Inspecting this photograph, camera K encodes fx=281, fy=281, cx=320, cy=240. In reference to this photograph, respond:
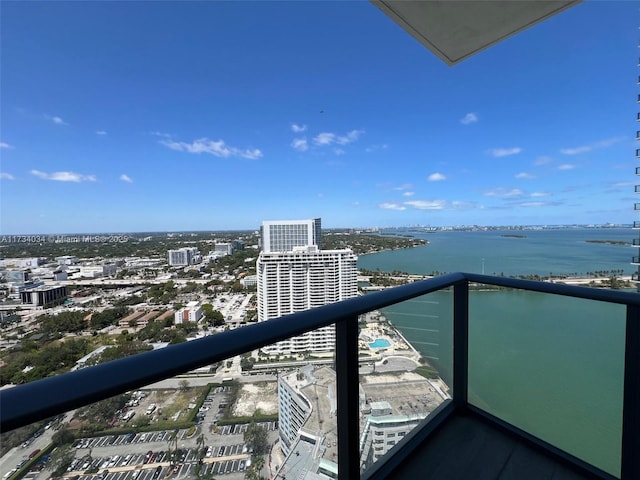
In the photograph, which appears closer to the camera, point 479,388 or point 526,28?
point 526,28

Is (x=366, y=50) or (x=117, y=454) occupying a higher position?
(x=366, y=50)

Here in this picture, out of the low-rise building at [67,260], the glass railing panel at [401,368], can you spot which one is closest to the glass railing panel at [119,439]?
the glass railing panel at [401,368]

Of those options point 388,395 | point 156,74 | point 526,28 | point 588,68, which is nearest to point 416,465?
point 388,395

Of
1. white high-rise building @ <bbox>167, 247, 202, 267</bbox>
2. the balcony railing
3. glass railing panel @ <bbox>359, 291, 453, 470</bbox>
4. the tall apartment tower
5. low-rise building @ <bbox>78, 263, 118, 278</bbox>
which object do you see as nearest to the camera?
the balcony railing

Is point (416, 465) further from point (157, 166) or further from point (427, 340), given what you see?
point (157, 166)

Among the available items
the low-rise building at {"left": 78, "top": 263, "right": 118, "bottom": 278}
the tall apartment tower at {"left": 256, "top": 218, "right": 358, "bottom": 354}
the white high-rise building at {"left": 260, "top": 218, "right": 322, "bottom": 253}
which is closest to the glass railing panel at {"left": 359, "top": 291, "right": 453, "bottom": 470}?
the tall apartment tower at {"left": 256, "top": 218, "right": 358, "bottom": 354}

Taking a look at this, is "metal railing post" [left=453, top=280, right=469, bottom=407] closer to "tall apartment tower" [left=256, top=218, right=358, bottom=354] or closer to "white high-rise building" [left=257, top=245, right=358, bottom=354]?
"tall apartment tower" [left=256, top=218, right=358, bottom=354]

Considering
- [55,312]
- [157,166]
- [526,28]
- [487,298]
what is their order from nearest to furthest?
[526,28], [487,298], [55,312], [157,166]

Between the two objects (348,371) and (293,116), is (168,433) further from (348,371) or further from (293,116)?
(293,116)
